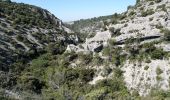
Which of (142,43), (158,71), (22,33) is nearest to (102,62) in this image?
(142,43)

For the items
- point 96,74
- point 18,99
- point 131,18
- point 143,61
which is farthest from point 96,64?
point 18,99

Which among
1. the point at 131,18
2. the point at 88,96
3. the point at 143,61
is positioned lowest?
the point at 88,96

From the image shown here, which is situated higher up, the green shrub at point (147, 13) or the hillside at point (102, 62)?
the green shrub at point (147, 13)

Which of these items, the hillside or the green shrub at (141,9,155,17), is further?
the green shrub at (141,9,155,17)

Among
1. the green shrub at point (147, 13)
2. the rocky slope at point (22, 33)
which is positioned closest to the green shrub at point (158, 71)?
the green shrub at point (147, 13)

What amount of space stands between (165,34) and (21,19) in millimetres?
51944

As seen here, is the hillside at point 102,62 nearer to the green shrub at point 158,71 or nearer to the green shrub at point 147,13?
the green shrub at point 147,13

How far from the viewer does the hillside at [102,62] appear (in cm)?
7481

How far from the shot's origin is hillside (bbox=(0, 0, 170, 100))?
2945 inches

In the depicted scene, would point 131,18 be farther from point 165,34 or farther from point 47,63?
point 47,63

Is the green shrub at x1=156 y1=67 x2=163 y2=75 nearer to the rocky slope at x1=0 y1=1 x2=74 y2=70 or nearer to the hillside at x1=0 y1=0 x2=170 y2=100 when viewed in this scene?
the hillside at x1=0 y1=0 x2=170 y2=100

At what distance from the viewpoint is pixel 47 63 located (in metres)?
94.4

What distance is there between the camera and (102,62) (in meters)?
85.6

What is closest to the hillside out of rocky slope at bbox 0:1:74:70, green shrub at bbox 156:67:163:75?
green shrub at bbox 156:67:163:75
